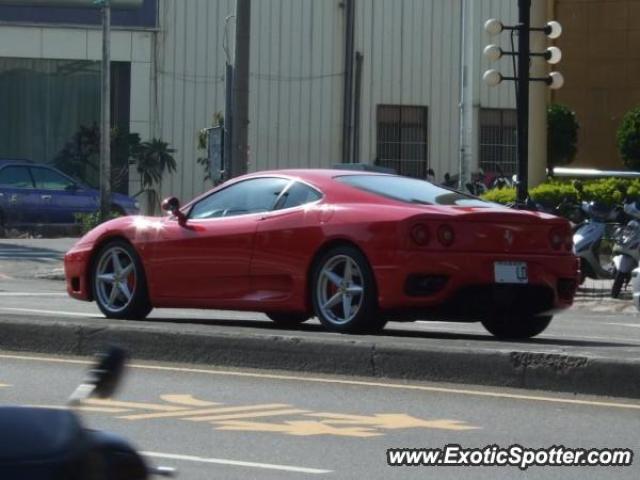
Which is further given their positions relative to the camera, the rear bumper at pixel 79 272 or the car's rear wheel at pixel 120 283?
the rear bumper at pixel 79 272

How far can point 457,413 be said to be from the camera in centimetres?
862

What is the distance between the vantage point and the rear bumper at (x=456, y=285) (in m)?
10.8

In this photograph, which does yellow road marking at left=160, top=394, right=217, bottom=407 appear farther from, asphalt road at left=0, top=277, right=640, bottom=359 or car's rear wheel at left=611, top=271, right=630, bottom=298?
car's rear wheel at left=611, top=271, right=630, bottom=298

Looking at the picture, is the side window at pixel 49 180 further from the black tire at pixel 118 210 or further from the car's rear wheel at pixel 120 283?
the car's rear wheel at pixel 120 283

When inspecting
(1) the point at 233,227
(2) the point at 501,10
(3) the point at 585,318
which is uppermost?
(2) the point at 501,10

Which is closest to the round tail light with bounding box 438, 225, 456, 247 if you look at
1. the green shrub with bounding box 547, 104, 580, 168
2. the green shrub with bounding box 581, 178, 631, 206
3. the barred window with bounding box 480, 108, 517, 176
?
the green shrub with bounding box 581, 178, 631, 206

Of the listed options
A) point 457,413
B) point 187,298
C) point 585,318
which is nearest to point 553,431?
point 457,413

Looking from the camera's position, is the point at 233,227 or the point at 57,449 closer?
the point at 57,449

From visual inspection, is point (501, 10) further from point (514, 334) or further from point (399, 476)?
point (399, 476)

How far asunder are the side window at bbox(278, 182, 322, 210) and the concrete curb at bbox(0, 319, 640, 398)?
4.45ft

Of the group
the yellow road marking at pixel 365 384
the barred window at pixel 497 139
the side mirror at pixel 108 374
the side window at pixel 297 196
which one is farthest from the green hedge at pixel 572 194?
the side mirror at pixel 108 374

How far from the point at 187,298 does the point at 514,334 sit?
2512 mm

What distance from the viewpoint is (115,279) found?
1265 cm

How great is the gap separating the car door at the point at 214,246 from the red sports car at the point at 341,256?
0.01 m
